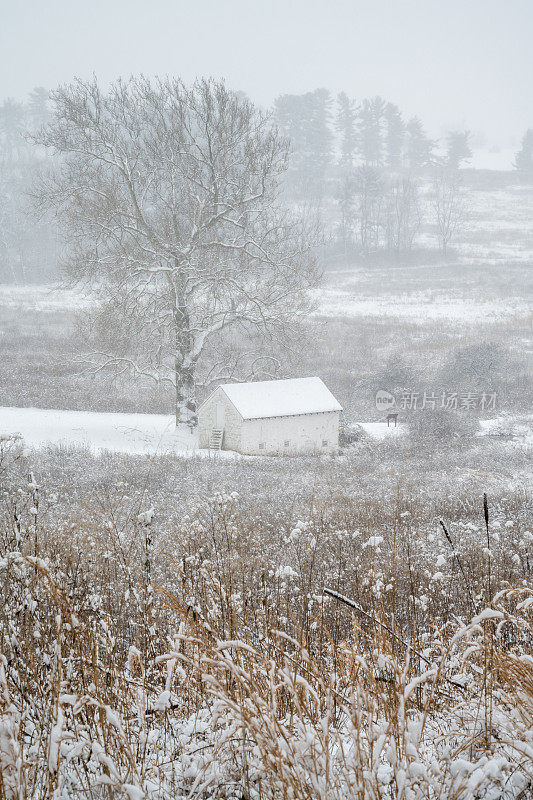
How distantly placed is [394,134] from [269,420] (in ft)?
288

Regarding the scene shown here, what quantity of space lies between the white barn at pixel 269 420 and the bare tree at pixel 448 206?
52176mm

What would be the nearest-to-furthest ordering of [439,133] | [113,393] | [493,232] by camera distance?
[113,393] → [493,232] → [439,133]

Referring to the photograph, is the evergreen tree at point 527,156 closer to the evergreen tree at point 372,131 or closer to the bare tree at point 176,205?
the evergreen tree at point 372,131

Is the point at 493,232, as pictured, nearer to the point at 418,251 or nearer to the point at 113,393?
the point at 418,251

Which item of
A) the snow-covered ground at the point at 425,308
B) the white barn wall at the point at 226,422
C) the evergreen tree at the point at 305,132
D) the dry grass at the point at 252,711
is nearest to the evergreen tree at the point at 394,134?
the evergreen tree at the point at 305,132

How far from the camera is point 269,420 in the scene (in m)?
21.4

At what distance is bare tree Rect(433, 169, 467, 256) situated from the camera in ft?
231

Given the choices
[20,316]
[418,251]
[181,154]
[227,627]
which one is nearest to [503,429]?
[181,154]

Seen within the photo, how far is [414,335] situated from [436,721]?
4037 cm

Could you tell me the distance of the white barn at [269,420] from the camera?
21.3 metres

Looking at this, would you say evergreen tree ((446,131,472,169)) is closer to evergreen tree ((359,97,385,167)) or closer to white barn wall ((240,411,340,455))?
evergreen tree ((359,97,385,167))

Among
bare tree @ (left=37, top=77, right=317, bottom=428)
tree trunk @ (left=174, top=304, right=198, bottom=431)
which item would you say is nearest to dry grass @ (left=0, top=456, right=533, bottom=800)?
tree trunk @ (left=174, top=304, right=198, bottom=431)

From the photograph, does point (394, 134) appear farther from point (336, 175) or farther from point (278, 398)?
point (278, 398)

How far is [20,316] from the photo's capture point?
153 feet
